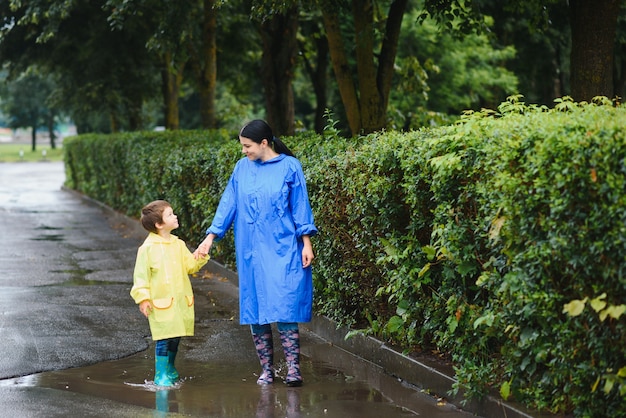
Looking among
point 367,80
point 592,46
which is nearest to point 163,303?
point 592,46

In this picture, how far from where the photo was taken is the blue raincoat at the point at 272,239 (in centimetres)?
692

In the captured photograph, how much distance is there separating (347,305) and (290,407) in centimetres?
222

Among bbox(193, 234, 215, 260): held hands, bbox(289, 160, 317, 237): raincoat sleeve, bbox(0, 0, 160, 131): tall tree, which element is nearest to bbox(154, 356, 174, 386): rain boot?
bbox(193, 234, 215, 260): held hands

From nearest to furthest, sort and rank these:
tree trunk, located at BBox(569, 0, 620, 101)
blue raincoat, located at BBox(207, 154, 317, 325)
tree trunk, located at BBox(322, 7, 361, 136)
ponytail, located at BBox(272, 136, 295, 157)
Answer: blue raincoat, located at BBox(207, 154, 317, 325)
ponytail, located at BBox(272, 136, 295, 157)
tree trunk, located at BBox(569, 0, 620, 101)
tree trunk, located at BBox(322, 7, 361, 136)

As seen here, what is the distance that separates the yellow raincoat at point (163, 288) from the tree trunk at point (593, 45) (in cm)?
593

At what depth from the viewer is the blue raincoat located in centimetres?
692

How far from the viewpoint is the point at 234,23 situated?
1107 inches

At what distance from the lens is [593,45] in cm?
1119

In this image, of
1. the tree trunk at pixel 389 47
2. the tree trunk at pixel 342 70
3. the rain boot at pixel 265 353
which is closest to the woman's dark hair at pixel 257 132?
the rain boot at pixel 265 353

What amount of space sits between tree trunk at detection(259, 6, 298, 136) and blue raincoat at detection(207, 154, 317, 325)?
10670mm

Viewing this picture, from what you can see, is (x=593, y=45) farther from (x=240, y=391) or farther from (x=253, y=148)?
(x=240, y=391)

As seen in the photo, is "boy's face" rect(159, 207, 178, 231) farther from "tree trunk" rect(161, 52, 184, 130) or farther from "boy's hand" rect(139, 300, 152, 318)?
"tree trunk" rect(161, 52, 184, 130)

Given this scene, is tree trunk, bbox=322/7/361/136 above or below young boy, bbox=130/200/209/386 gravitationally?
above

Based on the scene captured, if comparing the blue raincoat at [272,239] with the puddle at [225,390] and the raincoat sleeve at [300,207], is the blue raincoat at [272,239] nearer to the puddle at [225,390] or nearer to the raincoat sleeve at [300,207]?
the raincoat sleeve at [300,207]
